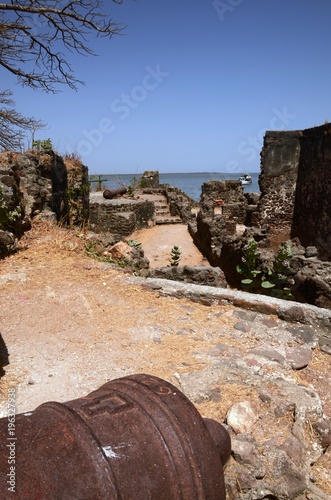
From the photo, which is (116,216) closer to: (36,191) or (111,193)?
(111,193)

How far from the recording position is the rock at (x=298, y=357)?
3865 millimetres

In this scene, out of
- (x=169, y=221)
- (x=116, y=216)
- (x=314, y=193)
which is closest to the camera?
(x=314, y=193)

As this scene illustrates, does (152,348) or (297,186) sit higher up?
(297,186)

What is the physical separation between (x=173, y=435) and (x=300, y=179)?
16.6 meters

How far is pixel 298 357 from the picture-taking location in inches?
157

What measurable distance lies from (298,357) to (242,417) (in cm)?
131

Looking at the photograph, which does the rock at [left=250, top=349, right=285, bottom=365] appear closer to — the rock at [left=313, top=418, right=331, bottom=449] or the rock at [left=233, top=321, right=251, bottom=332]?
the rock at [left=233, top=321, right=251, bottom=332]

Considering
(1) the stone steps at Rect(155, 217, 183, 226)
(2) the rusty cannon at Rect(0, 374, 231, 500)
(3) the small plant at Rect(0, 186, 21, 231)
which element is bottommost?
(2) the rusty cannon at Rect(0, 374, 231, 500)

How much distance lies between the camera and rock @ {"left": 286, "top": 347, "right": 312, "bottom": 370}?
3865 mm

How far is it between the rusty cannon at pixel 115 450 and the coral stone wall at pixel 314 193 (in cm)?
1304

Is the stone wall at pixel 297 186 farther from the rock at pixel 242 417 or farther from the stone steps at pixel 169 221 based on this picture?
the rock at pixel 242 417

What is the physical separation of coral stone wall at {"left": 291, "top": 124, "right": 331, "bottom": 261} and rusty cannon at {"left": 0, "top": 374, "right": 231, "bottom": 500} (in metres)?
13.0

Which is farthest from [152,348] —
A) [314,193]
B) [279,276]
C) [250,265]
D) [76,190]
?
[314,193]

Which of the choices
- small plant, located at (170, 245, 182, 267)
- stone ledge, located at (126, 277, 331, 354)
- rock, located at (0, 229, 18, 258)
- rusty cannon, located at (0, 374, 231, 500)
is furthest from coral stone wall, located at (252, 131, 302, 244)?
rusty cannon, located at (0, 374, 231, 500)
